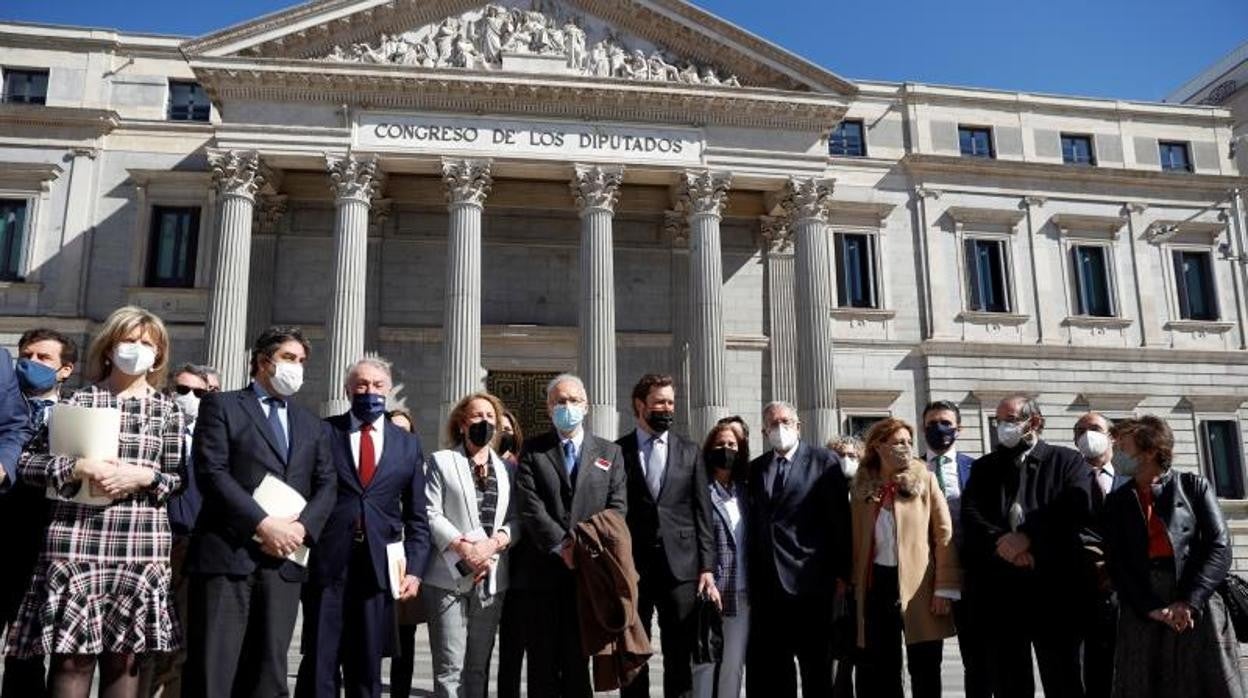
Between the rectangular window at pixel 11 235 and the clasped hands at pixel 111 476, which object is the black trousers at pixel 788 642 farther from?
the rectangular window at pixel 11 235

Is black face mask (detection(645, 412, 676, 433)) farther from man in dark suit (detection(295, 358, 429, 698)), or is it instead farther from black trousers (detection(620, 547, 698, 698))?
man in dark suit (detection(295, 358, 429, 698))

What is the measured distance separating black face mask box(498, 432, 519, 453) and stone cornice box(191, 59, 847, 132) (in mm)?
16254

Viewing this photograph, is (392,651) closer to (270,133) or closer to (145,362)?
(145,362)

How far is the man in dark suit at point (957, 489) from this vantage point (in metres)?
7.28

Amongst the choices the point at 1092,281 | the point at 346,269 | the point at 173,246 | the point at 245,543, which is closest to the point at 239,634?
the point at 245,543

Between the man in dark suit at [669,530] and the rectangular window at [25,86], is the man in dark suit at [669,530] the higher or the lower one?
the lower one

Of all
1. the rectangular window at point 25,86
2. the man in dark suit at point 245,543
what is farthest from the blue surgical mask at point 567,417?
the rectangular window at point 25,86

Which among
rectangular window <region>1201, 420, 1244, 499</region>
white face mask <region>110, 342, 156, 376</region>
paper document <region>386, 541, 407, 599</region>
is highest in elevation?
rectangular window <region>1201, 420, 1244, 499</region>

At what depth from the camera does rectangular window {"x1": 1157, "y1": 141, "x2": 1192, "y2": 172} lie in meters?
30.0

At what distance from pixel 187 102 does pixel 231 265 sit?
24.7ft

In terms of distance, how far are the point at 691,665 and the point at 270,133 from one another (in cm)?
1920

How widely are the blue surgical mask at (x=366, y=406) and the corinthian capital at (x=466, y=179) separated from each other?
53.0ft

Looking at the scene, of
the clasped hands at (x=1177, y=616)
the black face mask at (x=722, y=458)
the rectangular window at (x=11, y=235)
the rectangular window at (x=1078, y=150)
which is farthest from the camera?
the rectangular window at (x=1078, y=150)

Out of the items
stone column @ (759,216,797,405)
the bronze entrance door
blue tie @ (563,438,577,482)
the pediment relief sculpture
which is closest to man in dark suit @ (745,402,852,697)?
blue tie @ (563,438,577,482)
